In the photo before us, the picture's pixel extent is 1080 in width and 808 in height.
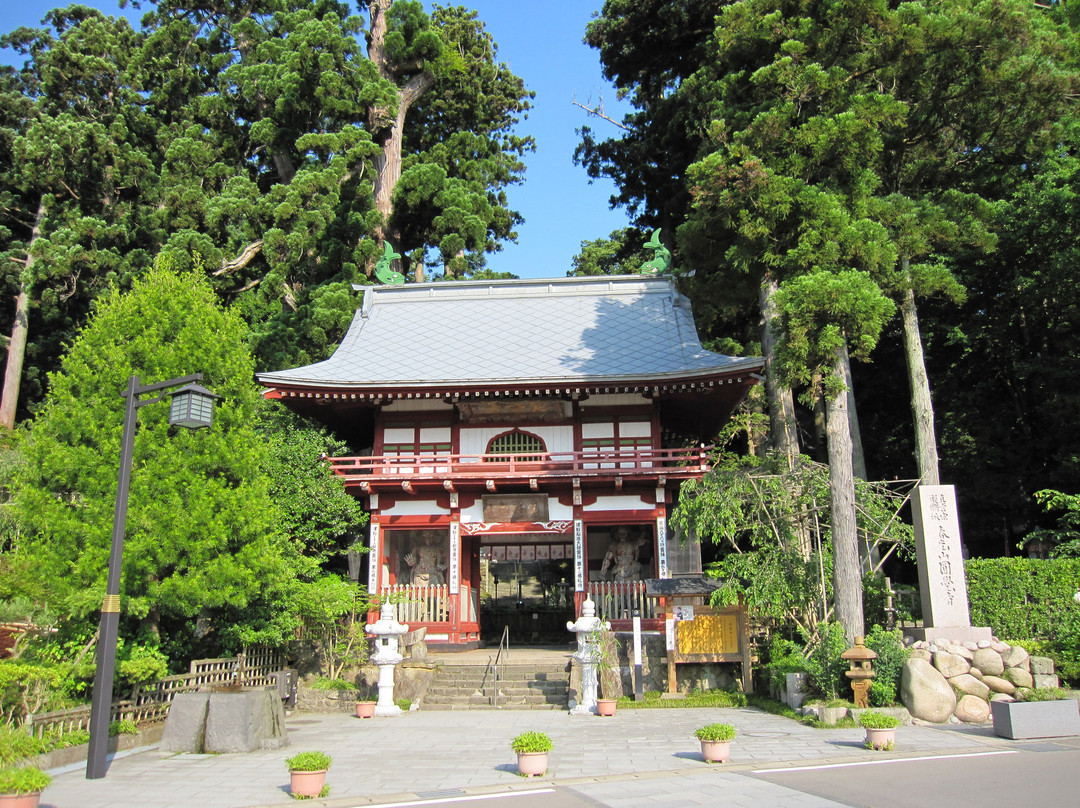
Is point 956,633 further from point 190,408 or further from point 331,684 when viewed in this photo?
point 190,408

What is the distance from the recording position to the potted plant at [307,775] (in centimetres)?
733

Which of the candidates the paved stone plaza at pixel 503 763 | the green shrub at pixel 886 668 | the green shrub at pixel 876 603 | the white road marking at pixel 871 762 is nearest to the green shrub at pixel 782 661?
the paved stone plaza at pixel 503 763

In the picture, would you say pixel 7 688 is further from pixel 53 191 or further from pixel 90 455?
pixel 53 191

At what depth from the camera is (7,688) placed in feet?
30.5

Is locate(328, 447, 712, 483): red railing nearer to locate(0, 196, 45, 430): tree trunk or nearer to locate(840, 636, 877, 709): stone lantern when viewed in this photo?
locate(840, 636, 877, 709): stone lantern

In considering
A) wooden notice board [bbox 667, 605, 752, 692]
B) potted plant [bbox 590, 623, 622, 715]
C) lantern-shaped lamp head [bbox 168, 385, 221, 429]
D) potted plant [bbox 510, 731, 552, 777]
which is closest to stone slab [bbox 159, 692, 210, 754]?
lantern-shaped lamp head [bbox 168, 385, 221, 429]

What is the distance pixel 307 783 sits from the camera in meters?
7.35

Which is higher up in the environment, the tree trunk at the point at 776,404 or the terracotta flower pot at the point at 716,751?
the tree trunk at the point at 776,404

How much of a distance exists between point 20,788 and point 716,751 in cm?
642

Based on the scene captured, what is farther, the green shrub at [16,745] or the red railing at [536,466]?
the red railing at [536,466]

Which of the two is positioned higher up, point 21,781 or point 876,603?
point 876,603

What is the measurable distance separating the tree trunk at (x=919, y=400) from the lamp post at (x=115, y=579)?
41.8ft

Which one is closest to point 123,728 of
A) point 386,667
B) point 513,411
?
point 386,667

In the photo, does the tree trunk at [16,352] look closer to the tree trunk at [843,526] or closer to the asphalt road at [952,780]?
the tree trunk at [843,526]
